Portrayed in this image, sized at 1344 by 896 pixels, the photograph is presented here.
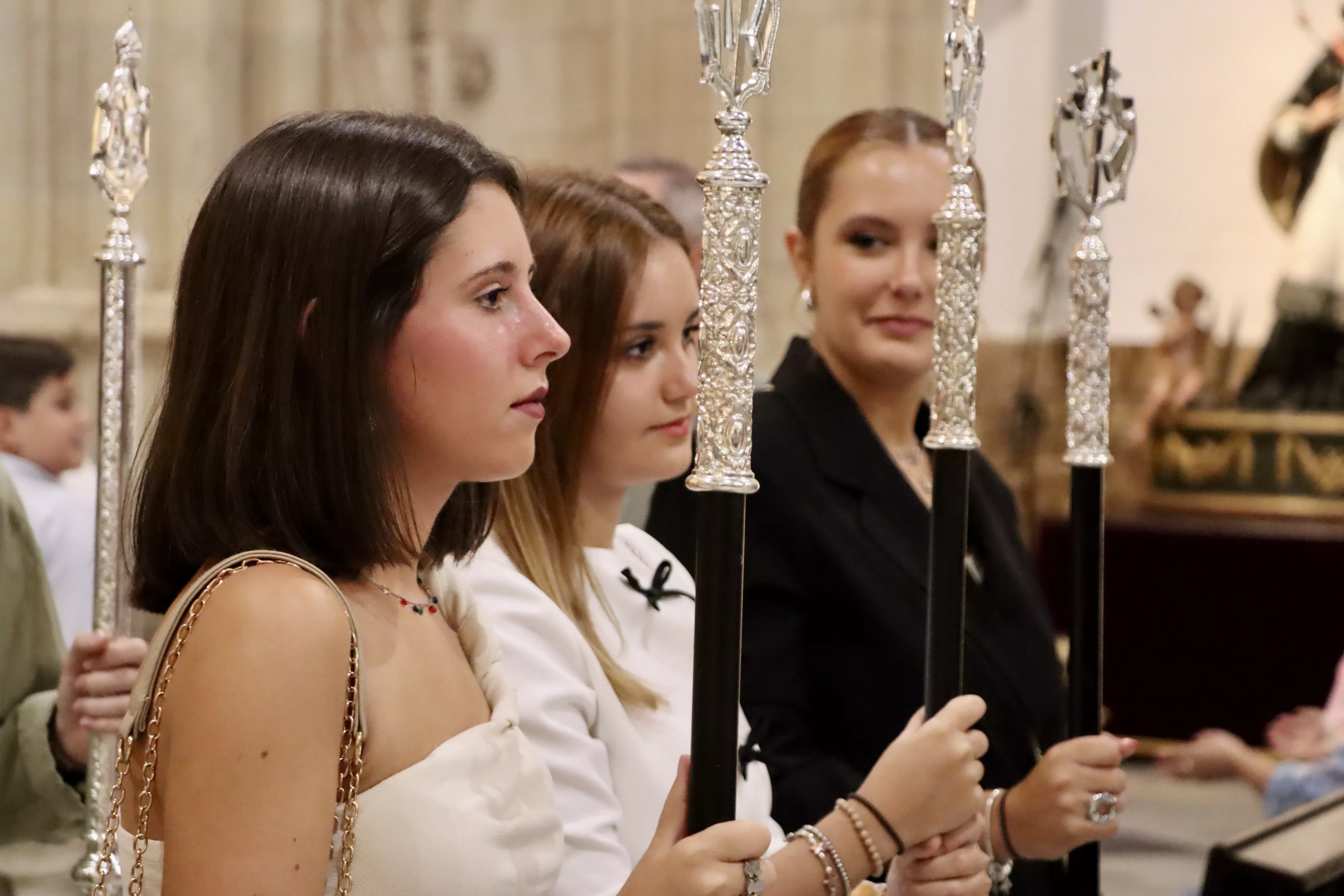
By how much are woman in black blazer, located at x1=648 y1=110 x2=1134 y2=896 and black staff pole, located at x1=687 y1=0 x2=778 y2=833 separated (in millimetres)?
806

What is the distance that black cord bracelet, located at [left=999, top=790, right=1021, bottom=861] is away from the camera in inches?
86.0

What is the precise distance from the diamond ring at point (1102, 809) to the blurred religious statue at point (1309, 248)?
698 cm

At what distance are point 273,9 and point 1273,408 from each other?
581 cm

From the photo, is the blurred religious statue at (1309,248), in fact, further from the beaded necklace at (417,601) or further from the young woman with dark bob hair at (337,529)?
the young woman with dark bob hair at (337,529)

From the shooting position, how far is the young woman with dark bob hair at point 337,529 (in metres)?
1.39

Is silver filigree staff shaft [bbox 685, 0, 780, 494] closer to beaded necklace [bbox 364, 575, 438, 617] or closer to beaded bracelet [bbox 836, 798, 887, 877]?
beaded necklace [bbox 364, 575, 438, 617]

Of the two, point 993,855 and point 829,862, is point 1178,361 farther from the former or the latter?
point 829,862

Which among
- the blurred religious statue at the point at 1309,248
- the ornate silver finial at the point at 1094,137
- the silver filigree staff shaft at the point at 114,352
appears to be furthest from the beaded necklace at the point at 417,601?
the blurred religious statue at the point at 1309,248

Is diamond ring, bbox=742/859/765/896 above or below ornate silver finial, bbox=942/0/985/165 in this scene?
below

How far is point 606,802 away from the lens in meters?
1.90

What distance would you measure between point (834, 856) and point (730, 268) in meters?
0.73

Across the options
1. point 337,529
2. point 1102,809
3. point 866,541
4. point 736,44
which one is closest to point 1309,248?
point 866,541

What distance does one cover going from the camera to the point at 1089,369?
6.81ft

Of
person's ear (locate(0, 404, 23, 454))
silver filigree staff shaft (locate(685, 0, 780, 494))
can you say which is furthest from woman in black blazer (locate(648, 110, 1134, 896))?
person's ear (locate(0, 404, 23, 454))
